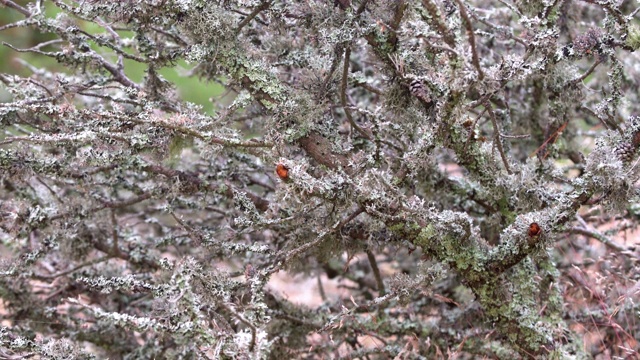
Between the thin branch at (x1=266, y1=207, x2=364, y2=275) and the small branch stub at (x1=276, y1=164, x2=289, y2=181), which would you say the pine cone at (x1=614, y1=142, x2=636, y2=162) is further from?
the small branch stub at (x1=276, y1=164, x2=289, y2=181)

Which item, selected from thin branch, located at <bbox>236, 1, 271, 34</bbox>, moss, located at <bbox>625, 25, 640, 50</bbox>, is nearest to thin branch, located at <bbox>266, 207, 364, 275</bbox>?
thin branch, located at <bbox>236, 1, 271, 34</bbox>

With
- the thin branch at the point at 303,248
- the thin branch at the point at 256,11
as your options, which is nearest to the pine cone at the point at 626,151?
the thin branch at the point at 303,248

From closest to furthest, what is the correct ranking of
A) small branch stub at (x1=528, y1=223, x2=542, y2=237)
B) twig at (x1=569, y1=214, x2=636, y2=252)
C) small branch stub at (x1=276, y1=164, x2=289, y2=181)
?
small branch stub at (x1=276, y1=164, x2=289, y2=181) → small branch stub at (x1=528, y1=223, x2=542, y2=237) → twig at (x1=569, y1=214, x2=636, y2=252)

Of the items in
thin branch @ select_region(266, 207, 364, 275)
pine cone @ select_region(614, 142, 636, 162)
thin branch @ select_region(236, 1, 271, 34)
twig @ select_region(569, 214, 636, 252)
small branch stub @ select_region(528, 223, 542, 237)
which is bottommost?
small branch stub @ select_region(528, 223, 542, 237)

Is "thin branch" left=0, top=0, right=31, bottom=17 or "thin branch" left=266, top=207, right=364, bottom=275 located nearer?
"thin branch" left=266, top=207, right=364, bottom=275

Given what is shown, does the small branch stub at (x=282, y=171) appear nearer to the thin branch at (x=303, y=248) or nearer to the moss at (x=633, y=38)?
the thin branch at (x=303, y=248)

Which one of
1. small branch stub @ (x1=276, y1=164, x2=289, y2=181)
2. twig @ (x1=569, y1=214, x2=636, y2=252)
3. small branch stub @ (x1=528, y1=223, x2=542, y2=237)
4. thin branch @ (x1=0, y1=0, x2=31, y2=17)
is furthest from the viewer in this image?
twig @ (x1=569, y1=214, x2=636, y2=252)

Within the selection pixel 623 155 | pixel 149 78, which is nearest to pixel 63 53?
pixel 149 78

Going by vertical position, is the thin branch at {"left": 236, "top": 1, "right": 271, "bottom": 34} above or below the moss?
above

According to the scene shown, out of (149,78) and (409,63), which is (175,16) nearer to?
(149,78)
